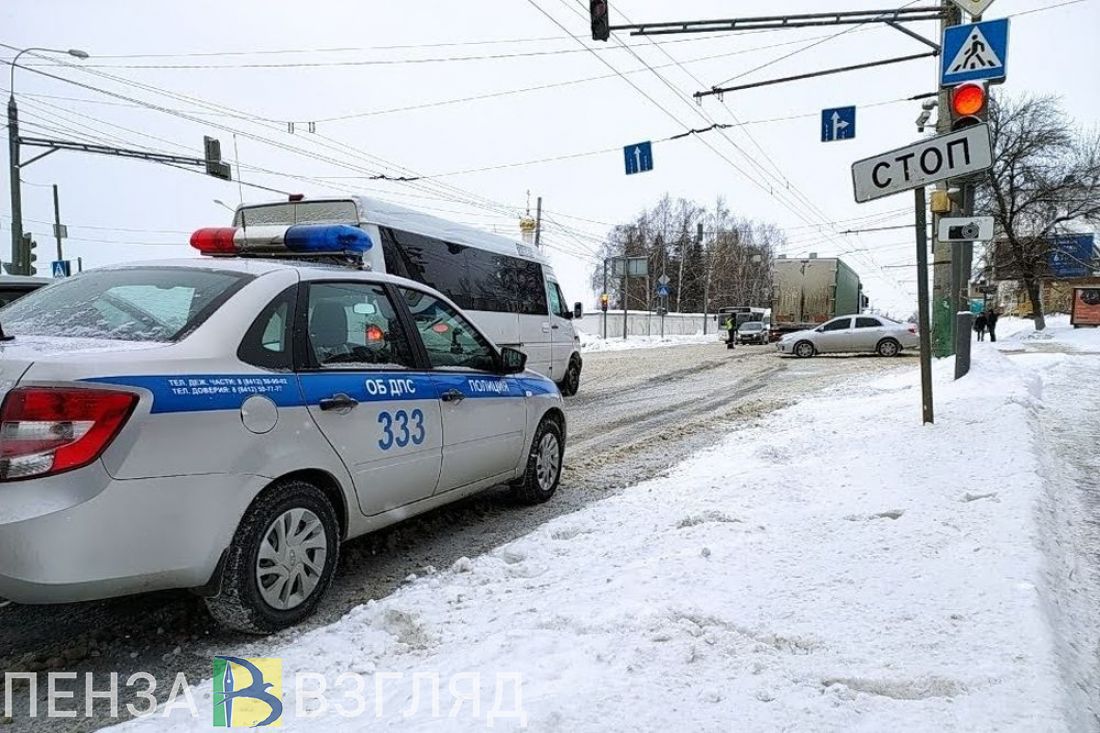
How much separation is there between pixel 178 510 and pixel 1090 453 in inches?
287

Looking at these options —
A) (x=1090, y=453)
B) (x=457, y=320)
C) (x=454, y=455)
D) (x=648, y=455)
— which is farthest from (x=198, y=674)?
(x=1090, y=453)

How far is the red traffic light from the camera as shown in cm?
688

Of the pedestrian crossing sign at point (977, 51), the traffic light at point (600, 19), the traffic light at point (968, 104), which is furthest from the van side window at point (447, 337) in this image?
the traffic light at point (600, 19)

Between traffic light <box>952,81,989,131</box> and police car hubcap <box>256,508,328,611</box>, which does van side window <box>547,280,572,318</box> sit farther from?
police car hubcap <box>256,508,328,611</box>

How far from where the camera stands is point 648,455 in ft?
22.9

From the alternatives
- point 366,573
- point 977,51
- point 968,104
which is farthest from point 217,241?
point 977,51

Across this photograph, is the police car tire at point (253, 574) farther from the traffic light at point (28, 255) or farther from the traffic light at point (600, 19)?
the traffic light at point (28, 255)

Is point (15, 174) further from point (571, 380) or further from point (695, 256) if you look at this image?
point (695, 256)

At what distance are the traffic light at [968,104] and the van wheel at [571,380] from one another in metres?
7.05

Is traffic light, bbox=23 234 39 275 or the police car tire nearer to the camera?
the police car tire

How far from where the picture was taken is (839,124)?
15219mm

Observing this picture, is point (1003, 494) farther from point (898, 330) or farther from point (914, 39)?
point (898, 330)

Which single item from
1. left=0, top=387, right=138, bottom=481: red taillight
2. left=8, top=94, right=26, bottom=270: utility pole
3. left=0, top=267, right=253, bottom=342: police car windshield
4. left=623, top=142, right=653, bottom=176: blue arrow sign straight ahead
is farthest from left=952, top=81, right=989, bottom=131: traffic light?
left=8, top=94, right=26, bottom=270: utility pole

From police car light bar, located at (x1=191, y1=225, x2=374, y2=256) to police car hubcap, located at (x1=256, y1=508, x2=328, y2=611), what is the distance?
2.24m
